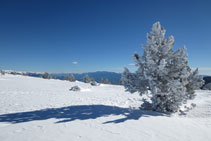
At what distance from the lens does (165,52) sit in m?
7.78

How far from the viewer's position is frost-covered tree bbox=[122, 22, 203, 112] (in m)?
7.51

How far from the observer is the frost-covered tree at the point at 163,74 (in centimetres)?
751

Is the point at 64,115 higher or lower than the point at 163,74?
lower

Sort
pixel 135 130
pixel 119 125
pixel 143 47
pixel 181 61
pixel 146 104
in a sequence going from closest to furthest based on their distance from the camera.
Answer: pixel 135 130 → pixel 119 125 → pixel 181 61 → pixel 143 47 → pixel 146 104

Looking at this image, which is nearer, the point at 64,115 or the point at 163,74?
the point at 64,115

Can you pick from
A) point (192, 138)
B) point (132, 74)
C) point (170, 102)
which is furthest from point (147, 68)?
point (192, 138)

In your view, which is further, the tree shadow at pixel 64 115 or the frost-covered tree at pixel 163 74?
the frost-covered tree at pixel 163 74

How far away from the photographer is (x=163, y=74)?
7.61 meters

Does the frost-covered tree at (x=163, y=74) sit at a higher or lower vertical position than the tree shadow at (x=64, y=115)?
higher

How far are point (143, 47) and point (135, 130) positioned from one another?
5885 mm

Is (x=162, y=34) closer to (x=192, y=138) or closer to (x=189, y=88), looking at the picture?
(x=189, y=88)

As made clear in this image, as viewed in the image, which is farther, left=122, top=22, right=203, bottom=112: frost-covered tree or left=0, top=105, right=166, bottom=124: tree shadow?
left=122, top=22, right=203, bottom=112: frost-covered tree

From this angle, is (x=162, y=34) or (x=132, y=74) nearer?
(x=162, y=34)

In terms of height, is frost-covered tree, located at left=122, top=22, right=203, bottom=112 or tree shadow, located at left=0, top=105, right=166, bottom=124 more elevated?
frost-covered tree, located at left=122, top=22, right=203, bottom=112
